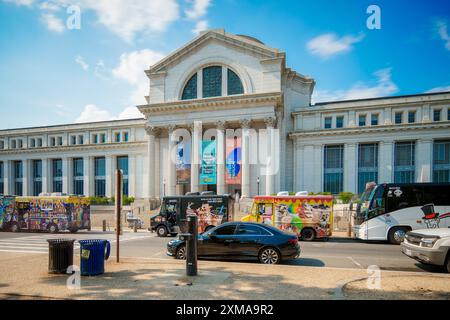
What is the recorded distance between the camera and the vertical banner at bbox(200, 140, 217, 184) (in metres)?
37.7

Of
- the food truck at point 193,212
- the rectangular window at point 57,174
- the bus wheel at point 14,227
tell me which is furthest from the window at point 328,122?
the rectangular window at point 57,174

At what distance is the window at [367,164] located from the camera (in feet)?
127

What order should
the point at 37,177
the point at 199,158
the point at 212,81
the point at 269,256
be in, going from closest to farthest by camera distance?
the point at 269,256 < the point at 199,158 < the point at 212,81 < the point at 37,177

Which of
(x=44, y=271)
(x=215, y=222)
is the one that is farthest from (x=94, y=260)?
(x=215, y=222)

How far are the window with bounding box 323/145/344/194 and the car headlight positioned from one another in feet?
108

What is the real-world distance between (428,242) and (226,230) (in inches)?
265

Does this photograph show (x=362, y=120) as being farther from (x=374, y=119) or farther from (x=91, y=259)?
(x=91, y=259)

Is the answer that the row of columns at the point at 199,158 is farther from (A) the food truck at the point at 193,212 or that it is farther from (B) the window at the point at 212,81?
(A) the food truck at the point at 193,212

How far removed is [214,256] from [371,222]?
10.7 metres

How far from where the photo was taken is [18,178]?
5869cm

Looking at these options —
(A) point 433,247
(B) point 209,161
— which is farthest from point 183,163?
(A) point 433,247

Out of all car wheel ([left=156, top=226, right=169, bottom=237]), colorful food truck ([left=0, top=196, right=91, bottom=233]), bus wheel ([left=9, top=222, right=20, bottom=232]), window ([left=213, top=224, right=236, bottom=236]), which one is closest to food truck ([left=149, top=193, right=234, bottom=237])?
car wheel ([left=156, top=226, right=169, bottom=237])

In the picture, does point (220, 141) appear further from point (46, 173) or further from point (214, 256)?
point (46, 173)

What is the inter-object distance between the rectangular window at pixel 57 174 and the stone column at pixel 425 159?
6332cm
